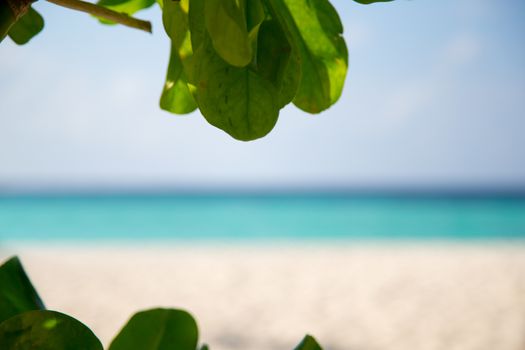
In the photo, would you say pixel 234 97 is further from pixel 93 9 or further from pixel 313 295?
pixel 313 295

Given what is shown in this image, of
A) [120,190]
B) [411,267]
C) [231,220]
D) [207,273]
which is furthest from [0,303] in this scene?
[120,190]

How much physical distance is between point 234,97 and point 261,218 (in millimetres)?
19345

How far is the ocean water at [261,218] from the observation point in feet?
48.5

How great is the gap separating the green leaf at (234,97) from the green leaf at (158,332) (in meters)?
0.09

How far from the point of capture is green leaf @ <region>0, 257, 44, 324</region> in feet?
0.83

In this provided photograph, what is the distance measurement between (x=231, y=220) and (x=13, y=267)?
18.8 metres

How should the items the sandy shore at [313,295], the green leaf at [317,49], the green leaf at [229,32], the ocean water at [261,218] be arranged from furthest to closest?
the ocean water at [261,218] → the sandy shore at [313,295] → the green leaf at [317,49] → the green leaf at [229,32]

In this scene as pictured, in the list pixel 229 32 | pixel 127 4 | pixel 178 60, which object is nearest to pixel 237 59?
pixel 229 32

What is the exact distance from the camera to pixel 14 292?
0.26 m

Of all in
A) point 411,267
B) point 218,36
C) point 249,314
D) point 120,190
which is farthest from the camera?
point 120,190

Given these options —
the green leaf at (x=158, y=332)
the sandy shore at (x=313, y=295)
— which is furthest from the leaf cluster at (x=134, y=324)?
the sandy shore at (x=313, y=295)

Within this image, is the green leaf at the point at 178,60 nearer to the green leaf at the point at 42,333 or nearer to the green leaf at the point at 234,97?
the green leaf at the point at 234,97

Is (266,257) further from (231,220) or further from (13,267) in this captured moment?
(231,220)

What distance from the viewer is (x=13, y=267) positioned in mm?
264
